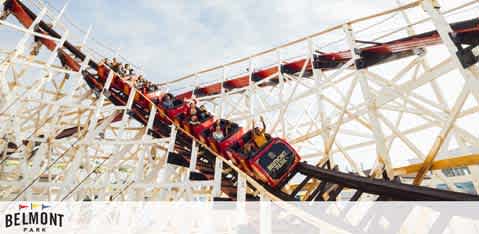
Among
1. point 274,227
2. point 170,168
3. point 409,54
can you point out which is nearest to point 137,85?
point 170,168

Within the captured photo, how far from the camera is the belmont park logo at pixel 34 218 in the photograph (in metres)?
4.65

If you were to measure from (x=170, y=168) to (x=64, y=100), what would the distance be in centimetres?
307

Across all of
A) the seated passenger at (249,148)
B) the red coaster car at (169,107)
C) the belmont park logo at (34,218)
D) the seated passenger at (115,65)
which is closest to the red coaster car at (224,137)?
the seated passenger at (249,148)

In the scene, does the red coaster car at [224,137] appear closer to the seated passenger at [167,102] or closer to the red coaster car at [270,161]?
the red coaster car at [270,161]

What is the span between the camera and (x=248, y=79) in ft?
29.3

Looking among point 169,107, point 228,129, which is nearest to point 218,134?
point 228,129

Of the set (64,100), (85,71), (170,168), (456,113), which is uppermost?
(85,71)

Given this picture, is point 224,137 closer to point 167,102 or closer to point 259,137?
point 259,137

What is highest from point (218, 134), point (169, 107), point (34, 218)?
point (169, 107)

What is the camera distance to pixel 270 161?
473 cm

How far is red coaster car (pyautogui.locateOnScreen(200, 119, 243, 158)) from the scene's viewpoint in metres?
5.34

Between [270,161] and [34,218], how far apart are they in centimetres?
462

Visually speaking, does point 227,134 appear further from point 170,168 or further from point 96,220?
point 96,220

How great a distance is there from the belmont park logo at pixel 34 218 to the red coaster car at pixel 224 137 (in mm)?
3375
